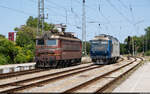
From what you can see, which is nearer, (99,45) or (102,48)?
(102,48)

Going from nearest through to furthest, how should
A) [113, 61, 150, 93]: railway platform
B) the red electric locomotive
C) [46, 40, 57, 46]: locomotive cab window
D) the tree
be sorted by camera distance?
[113, 61, 150, 93]: railway platform < the red electric locomotive < [46, 40, 57, 46]: locomotive cab window < the tree

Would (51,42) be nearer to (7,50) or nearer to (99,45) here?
(99,45)

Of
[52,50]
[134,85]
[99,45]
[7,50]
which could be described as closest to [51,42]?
[52,50]

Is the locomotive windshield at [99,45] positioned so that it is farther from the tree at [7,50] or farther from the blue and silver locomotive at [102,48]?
the tree at [7,50]

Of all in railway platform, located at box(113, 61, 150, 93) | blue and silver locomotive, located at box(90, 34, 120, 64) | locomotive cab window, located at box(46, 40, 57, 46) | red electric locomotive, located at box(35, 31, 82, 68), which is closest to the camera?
railway platform, located at box(113, 61, 150, 93)

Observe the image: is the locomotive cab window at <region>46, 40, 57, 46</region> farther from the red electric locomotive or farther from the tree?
the tree

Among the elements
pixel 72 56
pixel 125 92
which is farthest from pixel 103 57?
pixel 125 92

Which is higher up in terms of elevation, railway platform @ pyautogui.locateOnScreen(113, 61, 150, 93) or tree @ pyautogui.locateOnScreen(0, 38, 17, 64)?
tree @ pyautogui.locateOnScreen(0, 38, 17, 64)

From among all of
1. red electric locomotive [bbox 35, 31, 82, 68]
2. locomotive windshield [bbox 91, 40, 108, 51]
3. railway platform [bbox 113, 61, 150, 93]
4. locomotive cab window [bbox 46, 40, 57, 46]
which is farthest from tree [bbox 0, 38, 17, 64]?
railway platform [bbox 113, 61, 150, 93]

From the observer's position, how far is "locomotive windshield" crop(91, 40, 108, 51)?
3150cm

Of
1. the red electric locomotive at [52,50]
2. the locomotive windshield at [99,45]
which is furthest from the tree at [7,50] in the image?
the locomotive windshield at [99,45]

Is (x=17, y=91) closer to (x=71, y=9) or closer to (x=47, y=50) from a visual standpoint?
(x=47, y=50)

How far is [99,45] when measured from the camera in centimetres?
3188

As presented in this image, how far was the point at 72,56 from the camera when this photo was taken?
2877 cm
